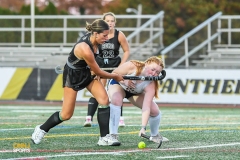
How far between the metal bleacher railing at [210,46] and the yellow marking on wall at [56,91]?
3849mm

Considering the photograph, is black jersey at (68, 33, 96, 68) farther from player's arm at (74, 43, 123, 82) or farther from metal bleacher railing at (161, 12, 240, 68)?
metal bleacher railing at (161, 12, 240, 68)

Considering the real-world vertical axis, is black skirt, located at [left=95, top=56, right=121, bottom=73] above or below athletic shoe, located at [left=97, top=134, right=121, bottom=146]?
above

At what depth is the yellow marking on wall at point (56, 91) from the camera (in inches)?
875

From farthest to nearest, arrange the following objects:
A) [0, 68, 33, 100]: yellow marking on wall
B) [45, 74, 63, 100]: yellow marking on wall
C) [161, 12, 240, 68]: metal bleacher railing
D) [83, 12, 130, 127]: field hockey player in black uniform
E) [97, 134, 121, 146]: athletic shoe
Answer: [161, 12, 240, 68]: metal bleacher railing, [0, 68, 33, 100]: yellow marking on wall, [45, 74, 63, 100]: yellow marking on wall, [83, 12, 130, 127]: field hockey player in black uniform, [97, 134, 121, 146]: athletic shoe

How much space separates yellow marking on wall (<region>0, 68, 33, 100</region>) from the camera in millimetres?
22406

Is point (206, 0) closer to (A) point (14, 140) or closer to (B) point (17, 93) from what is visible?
(B) point (17, 93)

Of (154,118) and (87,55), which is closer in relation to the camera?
(87,55)

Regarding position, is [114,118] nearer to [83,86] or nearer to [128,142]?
[128,142]

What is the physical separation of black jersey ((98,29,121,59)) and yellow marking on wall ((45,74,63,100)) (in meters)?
10.2

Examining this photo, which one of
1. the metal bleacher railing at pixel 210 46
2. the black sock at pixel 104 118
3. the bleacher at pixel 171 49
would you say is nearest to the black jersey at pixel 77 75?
the black sock at pixel 104 118

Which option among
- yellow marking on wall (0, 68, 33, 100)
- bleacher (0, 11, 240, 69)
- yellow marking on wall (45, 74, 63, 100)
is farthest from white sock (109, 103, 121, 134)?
bleacher (0, 11, 240, 69)

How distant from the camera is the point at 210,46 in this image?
25.3 metres

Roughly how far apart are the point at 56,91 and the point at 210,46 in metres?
6.02

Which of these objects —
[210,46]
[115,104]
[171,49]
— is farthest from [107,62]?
[210,46]
